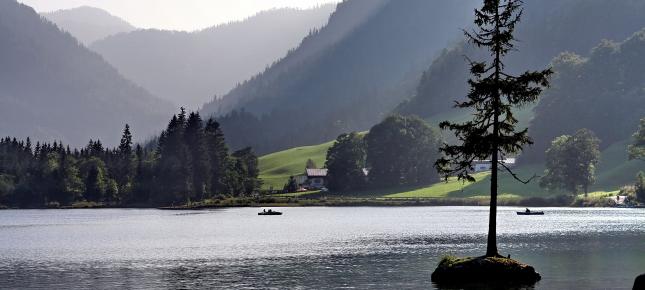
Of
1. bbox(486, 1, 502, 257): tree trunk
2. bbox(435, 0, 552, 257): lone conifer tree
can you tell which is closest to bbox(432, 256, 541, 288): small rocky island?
bbox(486, 1, 502, 257): tree trunk

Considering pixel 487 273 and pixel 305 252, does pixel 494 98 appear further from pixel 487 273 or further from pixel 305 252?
pixel 305 252

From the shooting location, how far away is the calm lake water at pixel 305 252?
216ft

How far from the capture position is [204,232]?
419 feet

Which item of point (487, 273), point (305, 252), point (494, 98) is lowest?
point (305, 252)

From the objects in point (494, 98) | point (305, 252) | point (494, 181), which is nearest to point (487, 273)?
point (494, 181)

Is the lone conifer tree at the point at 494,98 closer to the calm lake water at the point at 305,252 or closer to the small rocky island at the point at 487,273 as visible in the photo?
the small rocky island at the point at 487,273

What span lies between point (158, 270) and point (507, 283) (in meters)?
32.4

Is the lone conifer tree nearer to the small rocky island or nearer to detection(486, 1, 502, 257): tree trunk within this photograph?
detection(486, 1, 502, 257): tree trunk

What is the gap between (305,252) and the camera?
9081cm

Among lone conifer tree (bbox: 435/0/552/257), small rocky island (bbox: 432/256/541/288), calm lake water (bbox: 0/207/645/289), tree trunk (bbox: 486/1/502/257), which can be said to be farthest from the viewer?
calm lake water (bbox: 0/207/645/289)

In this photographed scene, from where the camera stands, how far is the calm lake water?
65750 millimetres

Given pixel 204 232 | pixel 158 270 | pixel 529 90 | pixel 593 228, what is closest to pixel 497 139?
pixel 529 90

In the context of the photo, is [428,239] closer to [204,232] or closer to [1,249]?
[204,232]

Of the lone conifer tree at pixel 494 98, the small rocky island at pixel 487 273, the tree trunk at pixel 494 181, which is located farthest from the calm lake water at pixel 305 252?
the lone conifer tree at pixel 494 98
